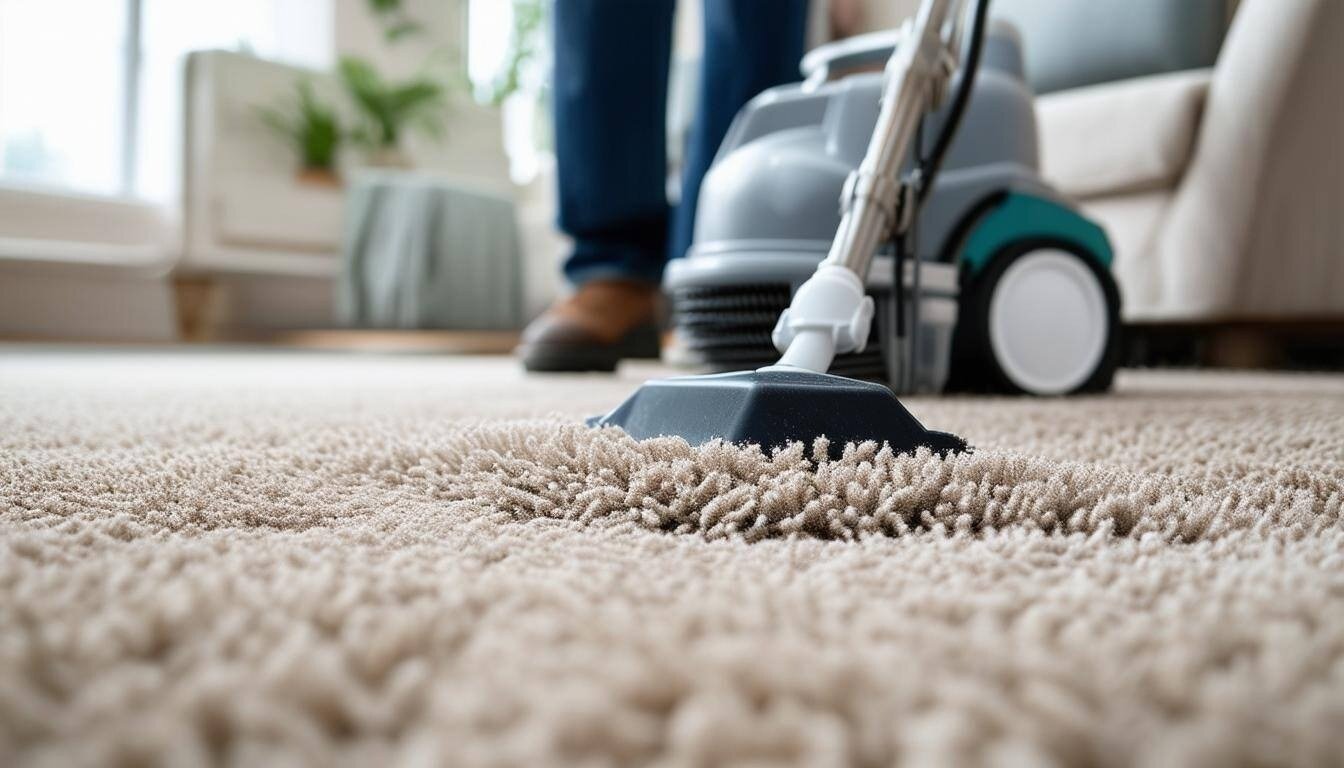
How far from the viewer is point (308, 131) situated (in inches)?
129

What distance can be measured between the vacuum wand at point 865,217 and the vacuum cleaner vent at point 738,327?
21cm

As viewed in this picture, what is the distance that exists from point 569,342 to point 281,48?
137 inches

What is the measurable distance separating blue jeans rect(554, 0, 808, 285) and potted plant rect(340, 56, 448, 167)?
2.54m

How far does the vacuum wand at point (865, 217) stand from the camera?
427 millimetres

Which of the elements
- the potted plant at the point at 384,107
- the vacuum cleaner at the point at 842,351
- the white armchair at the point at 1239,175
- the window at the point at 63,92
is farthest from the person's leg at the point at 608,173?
the window at the point at 63,92

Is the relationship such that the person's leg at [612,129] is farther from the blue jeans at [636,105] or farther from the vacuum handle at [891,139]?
the vacuum handle at [891,139]

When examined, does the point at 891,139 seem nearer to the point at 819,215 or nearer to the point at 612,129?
the point at 819,215

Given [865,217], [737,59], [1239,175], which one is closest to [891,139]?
[865,217]

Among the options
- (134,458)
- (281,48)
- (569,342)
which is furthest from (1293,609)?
(281,48)

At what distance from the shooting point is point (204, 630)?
175 millimetres

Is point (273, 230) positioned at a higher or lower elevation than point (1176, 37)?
lower

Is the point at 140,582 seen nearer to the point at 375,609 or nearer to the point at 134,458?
the point at 375,609

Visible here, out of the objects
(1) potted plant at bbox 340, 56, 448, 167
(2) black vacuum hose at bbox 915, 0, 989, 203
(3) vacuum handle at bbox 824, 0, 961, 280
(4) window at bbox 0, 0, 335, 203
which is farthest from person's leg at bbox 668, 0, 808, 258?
(4) window at bbox 0, 0, 335, 203

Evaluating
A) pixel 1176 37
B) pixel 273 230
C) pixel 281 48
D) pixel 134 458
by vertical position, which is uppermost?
pixel 281 48
